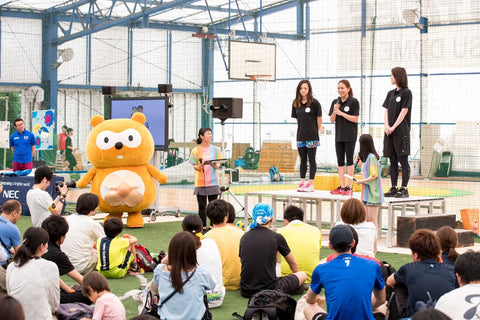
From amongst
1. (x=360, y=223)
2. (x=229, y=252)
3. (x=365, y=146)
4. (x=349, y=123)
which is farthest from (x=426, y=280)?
(x=349, y=123)

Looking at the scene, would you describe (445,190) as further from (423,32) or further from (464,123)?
(423,32)

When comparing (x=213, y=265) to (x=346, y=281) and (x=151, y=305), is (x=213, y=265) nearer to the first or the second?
(x=151, y=305)

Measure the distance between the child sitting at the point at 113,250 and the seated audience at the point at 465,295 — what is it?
3.64 m

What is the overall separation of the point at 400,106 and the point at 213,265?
4231 mm

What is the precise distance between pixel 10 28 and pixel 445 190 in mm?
14827

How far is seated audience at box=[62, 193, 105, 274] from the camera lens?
6336 mm

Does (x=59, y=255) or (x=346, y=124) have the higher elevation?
(x=346, y=124)

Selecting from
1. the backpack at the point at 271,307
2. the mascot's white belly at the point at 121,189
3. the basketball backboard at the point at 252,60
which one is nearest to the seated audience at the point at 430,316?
the backpack at the point at 271,307

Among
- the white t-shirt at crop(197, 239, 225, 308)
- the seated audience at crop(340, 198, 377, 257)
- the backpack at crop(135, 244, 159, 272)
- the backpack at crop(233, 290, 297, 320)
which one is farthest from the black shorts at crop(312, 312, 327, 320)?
the backpack at crop(135, 244, 159, 272)

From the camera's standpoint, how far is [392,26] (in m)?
11.5

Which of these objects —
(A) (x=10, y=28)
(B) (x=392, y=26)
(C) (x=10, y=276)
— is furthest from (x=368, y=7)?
(A) (x=10, y=28)

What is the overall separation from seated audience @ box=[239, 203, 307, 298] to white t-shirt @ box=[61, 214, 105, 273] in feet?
5.26

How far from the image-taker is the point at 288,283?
5.58 meters

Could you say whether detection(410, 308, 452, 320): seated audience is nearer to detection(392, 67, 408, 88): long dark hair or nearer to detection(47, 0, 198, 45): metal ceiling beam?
detection(392, 67, 408, 88): long dark hair
